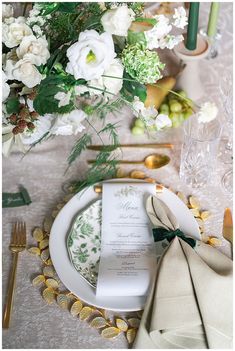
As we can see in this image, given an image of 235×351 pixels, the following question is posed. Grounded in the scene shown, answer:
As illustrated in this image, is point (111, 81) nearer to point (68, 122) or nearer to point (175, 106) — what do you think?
point (68, 122)

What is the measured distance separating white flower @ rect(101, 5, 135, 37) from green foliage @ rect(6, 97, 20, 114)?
228mm

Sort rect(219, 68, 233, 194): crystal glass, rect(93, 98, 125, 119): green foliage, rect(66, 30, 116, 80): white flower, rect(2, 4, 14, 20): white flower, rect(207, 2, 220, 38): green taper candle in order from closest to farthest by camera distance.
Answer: rect(66, 30, 116, 80): white flower
rect(2, 4, 14, 20): white flower
rect(93, 98, 125, 119): green foliage
rect(219, 68, 233, 194): crystal glass
rect(207, 2, 220, 38): green taper candle

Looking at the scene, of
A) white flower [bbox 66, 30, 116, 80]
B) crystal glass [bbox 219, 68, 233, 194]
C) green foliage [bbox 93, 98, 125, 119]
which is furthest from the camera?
crystal glass [bbox 219, 68, 233, 194]

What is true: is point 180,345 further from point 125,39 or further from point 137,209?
point 125,39

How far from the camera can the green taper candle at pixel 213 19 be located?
1.35m

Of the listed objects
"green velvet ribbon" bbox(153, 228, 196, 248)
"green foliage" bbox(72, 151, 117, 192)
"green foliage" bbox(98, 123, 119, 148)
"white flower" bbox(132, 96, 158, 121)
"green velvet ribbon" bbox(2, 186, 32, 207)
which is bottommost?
"green velvet ribbon" bbox(153, 228, 196, 248)

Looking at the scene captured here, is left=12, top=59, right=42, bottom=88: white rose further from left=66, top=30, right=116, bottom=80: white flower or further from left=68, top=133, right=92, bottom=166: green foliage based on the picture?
left=68, top=133, right=92, bottom=166: green foliage

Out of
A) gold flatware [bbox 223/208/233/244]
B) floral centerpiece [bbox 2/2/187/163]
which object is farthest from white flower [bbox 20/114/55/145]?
gold flatware [bbox 223/208/233/244]

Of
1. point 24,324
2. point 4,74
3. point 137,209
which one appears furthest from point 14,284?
point 4,74

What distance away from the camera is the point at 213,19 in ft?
4.54

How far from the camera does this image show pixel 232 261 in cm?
93

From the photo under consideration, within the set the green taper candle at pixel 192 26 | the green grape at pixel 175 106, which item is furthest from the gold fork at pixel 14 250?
the green taper candle at pixel 192 26

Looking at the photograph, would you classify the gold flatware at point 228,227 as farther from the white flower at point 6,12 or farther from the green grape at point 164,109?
the white flower at point 6,12

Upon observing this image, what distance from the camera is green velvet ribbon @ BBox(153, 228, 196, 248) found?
96cm
